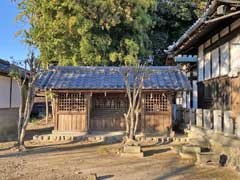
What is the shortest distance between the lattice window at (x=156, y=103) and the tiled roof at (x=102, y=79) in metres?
0.68

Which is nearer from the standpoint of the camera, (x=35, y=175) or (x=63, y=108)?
(x=35, y=175)

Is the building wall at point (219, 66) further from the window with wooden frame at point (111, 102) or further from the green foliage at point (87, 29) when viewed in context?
the green foliage at point (87, 29)

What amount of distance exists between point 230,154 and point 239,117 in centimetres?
109

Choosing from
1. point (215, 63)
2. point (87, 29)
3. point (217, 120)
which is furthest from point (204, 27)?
point (87, 29)

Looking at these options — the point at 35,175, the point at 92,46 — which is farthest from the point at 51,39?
the point at 35,175

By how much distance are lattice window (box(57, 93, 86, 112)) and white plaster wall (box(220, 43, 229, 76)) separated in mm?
7298

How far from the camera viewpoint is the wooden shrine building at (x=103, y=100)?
15.6m

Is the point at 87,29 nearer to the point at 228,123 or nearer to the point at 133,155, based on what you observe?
the point at 133,155

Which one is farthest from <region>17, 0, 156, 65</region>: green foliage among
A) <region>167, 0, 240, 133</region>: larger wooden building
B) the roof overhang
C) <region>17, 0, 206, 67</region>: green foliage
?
<region>167, 0, 240, 133</region>: larger wooden building

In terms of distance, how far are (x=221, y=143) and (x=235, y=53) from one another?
2.90 meters

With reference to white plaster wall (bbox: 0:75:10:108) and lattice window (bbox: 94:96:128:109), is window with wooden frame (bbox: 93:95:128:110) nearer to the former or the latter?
lattice window (bbox: 94:96:128:109)

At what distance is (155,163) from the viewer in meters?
9.50

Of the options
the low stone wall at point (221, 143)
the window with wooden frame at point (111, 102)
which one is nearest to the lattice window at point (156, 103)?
the window with wooden frame at point (111, 102)

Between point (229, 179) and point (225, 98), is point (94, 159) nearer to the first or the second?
point (229, 179)
